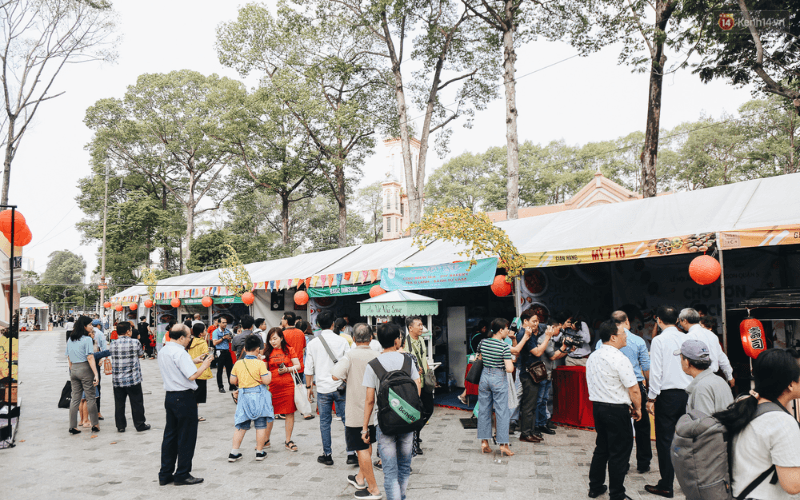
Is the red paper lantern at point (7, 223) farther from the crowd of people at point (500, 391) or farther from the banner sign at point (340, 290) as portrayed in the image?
the banner sign at point (340, 290)

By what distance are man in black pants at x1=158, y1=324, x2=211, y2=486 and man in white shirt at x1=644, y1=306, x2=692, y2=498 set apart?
172 inches

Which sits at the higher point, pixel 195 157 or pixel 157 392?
pixel 195 157

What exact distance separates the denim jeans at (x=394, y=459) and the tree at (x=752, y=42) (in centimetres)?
1054

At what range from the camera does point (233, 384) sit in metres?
5.44

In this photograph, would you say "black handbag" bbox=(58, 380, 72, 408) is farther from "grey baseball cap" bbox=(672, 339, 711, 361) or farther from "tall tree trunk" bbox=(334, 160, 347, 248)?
"tall tree trunk" bbox=(334, 160, 347, 248)

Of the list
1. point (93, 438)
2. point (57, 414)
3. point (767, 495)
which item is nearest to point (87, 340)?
point (93, 438)

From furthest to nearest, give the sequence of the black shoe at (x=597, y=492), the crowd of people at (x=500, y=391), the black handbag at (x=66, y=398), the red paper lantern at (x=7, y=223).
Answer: the black handbag at (x=66, y=398) < the red paper lantern at (x=7, y=223) < the black shoe at (x=597, y=492) < the crowd of people at (x=500, y=391)

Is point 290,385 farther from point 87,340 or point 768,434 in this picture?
point 768,434

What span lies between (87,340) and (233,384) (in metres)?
2.95

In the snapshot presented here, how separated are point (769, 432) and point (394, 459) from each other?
7.86 feet

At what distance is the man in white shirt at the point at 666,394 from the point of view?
4.11 m

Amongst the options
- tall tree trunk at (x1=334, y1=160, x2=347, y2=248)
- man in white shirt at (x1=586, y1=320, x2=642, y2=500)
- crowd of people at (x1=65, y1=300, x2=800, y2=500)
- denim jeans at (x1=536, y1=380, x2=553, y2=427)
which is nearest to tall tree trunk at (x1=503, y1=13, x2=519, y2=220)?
crowd of people at (x1=65, y1=300, x2=800, y2=500)

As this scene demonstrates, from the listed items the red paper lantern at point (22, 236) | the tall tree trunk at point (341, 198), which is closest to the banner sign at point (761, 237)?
the red paper lantern at point (22, 236)

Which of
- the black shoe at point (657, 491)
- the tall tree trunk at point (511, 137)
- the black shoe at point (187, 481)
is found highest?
the tall tree trunk at point (511, 137)
